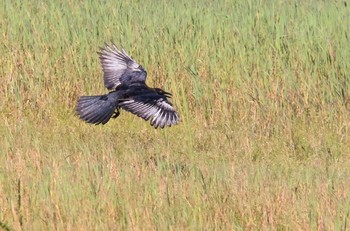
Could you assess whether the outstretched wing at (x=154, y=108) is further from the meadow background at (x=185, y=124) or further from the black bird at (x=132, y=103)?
the meadow background at (x=185, y=124)

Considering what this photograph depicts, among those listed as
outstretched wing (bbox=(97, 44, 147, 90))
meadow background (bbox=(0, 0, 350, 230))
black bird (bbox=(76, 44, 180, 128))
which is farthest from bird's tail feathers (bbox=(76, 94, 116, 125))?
outstretched wing (bbox=(97, 44, 147, 90))

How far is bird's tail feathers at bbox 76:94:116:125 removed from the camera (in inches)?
262

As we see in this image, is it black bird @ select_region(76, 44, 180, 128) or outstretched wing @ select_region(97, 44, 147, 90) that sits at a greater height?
outstretched wing @ select_region(97, 44, 147, 90)

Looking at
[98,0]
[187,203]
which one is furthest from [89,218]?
[98,0]

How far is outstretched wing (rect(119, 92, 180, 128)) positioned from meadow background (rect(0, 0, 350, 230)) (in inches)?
11.0

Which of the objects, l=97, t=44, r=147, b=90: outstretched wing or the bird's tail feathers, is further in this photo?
l=97, t=44, r=147, b=90: outstretched wing

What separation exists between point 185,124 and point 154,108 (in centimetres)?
150

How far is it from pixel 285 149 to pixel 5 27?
3.51 metres

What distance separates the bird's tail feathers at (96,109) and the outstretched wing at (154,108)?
0.09 meters

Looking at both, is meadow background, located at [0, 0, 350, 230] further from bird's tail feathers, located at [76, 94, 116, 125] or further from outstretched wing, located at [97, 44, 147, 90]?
outstretched wing, located at [97, 44, 147, 90]

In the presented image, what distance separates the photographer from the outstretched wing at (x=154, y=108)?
6.45 meters

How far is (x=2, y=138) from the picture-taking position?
24.0 ft

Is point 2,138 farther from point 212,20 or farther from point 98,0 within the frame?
point 98,0

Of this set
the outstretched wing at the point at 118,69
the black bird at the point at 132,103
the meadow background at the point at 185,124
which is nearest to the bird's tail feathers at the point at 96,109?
the black bird at the point at 132,103
